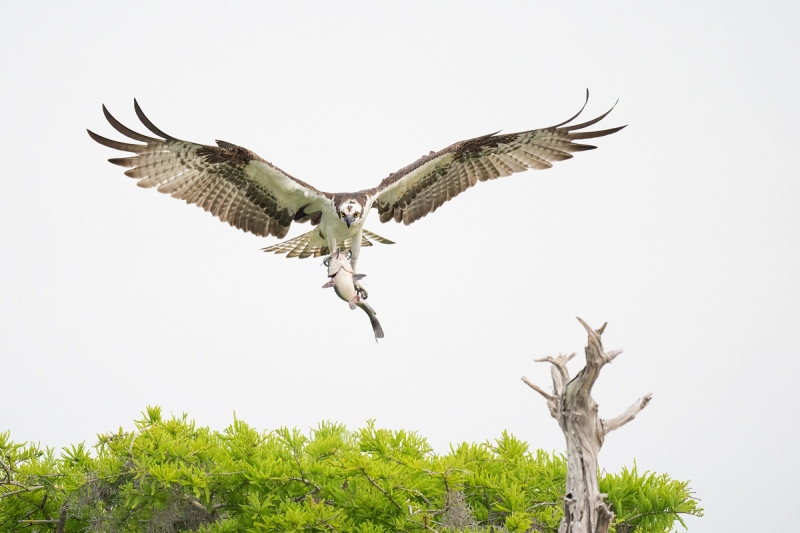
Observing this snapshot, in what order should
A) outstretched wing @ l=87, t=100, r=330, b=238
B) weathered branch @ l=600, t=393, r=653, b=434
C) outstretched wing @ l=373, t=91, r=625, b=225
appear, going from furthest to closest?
outstretched wing @ l=373, t=91, r=625, b=225 < outstretched wing @ l=87, t=100, r=330, b=238 < weathered branch @ l=600, t=393, r=653, b=434

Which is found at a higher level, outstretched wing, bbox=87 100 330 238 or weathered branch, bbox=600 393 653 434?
outstretched wing, bbox=87 100 330 238

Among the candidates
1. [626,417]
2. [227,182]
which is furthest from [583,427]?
[227,182]

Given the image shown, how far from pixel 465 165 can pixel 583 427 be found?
447cm

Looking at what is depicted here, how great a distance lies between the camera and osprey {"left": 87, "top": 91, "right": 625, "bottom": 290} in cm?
892

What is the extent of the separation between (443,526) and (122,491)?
108 inches

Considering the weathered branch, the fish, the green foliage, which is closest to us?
the weathered branch

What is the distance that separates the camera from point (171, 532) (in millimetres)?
7305

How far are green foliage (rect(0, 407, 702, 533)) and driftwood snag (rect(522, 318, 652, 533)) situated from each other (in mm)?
705

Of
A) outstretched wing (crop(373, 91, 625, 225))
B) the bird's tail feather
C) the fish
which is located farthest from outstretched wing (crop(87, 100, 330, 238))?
the fish

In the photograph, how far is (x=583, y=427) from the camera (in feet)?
20.6

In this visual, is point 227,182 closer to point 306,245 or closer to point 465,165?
point 306,245

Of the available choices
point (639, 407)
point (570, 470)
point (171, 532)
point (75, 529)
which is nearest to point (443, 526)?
point (570, 470)

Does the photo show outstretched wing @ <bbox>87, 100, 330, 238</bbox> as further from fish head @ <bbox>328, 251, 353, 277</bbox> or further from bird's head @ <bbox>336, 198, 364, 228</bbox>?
fish head @ <bbox>328, 251, 353, 277</bbox>

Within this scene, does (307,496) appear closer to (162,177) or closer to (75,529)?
(75,529)
